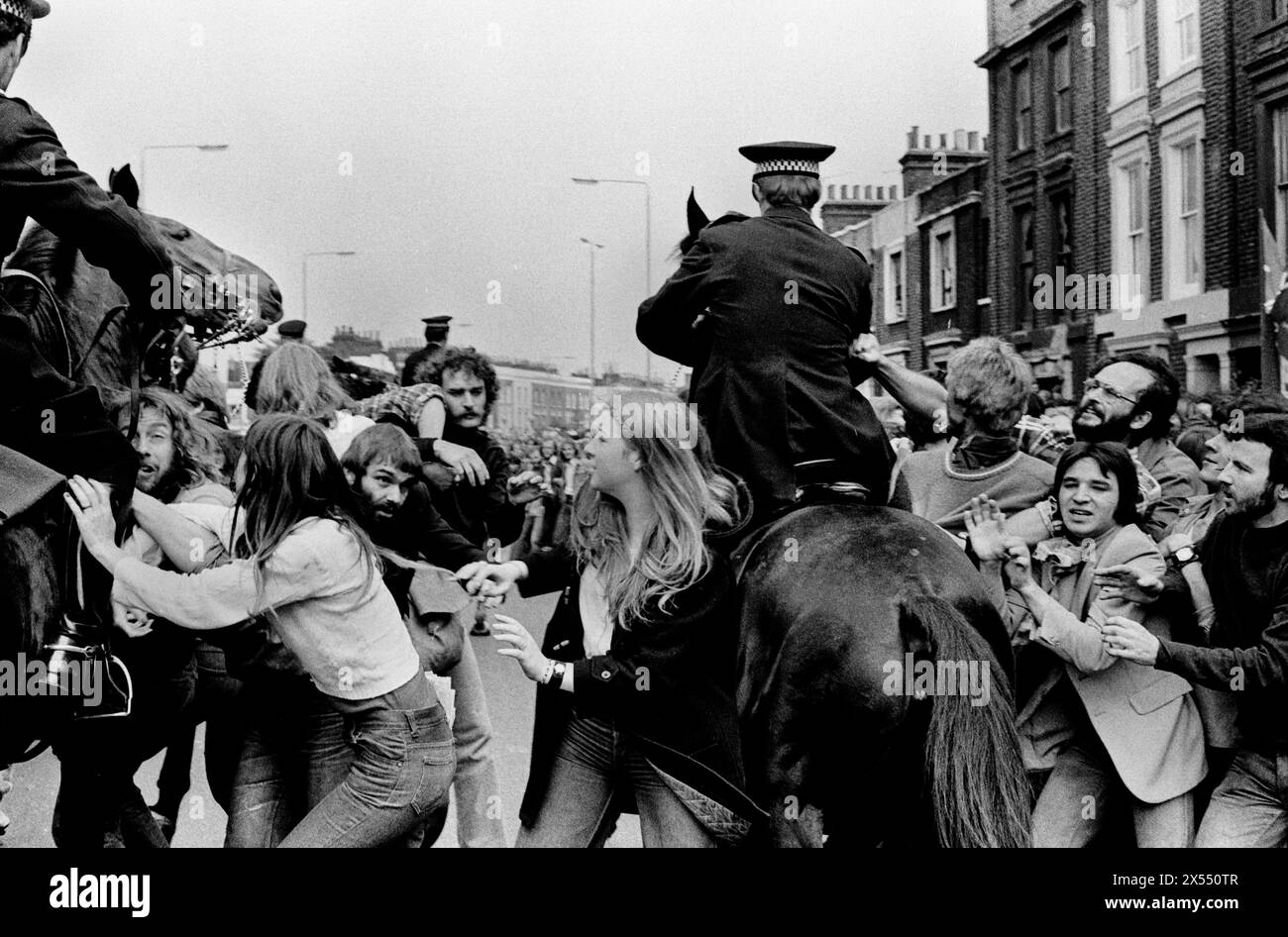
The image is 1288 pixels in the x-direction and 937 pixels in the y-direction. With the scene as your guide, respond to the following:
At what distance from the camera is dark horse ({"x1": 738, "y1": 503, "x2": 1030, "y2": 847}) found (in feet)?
11.2

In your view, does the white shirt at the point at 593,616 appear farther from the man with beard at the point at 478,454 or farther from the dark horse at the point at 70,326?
the man with beard at the point at 478,454

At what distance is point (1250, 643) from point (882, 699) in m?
1.23

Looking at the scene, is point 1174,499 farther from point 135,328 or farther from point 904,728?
point 135,328

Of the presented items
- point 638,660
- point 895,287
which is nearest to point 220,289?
point 638,660

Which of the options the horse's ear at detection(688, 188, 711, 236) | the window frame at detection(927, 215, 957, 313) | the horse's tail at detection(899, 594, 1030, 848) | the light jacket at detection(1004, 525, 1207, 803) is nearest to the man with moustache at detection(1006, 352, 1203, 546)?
the light jacket at detection(1004, 525, 1207, 803)

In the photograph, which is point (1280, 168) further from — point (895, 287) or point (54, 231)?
point (54, 231)

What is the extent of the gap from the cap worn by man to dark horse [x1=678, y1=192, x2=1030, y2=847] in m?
1.20

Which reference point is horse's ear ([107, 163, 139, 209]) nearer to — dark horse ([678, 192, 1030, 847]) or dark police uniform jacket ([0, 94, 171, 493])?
dark police uniform jacket ([0, 94, 171, 493])

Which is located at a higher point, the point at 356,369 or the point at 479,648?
the point at 356,369

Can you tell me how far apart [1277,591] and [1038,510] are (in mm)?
792

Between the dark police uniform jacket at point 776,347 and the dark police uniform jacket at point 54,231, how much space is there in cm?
159
